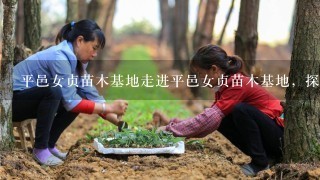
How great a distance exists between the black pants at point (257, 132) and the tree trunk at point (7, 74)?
1.89m

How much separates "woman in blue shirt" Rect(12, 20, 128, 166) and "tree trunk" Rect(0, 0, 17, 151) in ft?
0.96

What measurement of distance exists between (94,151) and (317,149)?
6.02 ft

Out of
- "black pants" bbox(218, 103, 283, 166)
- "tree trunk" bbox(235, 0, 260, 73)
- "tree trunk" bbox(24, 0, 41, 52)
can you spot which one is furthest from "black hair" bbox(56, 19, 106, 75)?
"tree trunk" bbox(235, 0, 260, 73)

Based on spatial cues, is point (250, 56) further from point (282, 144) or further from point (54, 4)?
point (54, 4)

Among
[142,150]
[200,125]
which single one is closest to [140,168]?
[142,150]

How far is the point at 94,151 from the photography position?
512 centimetres

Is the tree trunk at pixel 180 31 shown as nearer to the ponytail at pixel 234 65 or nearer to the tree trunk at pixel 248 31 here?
the tree trunk at pixel 248 31

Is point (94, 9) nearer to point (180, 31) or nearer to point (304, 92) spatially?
point (180, 31)

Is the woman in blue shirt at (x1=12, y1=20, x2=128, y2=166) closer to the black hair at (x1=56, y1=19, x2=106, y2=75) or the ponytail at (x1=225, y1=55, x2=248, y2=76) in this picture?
the black hair at (x1=56, y1=19, x2=106, y2=75)

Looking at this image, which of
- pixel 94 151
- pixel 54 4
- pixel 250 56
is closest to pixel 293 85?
pixel 94 151

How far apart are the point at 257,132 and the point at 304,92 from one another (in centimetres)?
54

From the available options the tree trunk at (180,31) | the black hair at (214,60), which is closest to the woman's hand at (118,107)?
the black hair at (214,60)

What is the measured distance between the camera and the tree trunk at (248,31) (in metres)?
8.44

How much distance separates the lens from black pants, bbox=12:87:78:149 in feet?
17.2
